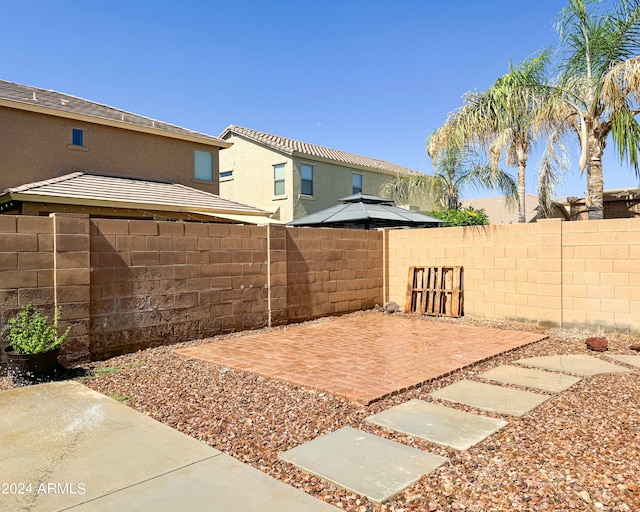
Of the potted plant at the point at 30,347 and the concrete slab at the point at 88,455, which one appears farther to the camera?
the potted plant at the point at 30,347

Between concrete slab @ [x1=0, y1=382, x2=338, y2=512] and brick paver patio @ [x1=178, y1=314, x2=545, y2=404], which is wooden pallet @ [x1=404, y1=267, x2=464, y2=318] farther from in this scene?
concrete slab @ [x1=0, y1=382, x2=338, y2=512]

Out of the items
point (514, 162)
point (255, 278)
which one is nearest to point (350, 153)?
point (514, 162)

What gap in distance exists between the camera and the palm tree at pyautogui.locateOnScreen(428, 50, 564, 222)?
12.1 metres

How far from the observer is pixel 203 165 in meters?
18.1

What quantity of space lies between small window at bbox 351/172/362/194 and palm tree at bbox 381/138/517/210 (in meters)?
1.39

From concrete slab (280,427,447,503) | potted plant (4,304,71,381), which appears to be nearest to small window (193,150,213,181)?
potted plant (4,304,71,381)

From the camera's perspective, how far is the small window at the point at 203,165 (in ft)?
58.1

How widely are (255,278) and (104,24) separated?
9.24 m

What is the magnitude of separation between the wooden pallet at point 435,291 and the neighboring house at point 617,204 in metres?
8.25

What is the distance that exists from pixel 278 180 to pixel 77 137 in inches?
358

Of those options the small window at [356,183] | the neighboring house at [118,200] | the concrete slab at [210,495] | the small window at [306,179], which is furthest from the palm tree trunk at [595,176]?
Answer: the small window at [356,183]

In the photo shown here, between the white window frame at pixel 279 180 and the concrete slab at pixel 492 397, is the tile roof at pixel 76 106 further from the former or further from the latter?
the concrete slab at pixel 492 397

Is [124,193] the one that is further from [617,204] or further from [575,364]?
[617,204]

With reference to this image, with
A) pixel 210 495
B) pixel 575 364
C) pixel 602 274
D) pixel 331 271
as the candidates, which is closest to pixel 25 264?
pixel 210 495
